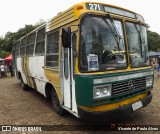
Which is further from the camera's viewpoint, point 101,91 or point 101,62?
point 101,62

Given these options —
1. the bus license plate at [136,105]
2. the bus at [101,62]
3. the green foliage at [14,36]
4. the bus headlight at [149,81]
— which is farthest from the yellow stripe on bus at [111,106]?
A: the green foliage at [14,36]

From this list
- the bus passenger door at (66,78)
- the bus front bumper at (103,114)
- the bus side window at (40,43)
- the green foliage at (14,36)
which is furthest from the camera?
the green foliage at (14,36)

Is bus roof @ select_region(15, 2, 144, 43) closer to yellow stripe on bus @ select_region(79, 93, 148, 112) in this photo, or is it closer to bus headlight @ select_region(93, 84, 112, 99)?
bus headlight @ select_region(93, 84, 112, 99)

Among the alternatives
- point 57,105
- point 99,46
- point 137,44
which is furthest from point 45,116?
point 137,44

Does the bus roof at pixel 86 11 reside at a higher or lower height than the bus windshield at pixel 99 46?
higher

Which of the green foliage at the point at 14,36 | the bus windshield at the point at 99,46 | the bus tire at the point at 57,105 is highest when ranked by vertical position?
the green foliage at the point at 14,36

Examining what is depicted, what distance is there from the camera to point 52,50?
240 inches

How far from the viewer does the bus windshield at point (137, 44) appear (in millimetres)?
5062

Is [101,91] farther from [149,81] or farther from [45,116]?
[45,116]

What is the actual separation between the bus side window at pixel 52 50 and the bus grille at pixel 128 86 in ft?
6.60

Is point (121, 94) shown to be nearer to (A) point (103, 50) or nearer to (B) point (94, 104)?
(B) point (94, 104)

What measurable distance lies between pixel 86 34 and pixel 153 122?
3.02 metres

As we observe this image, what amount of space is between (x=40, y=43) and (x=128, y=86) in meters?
3.93

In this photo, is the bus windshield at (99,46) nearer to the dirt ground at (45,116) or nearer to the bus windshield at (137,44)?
the bus windshield at (137,44)
